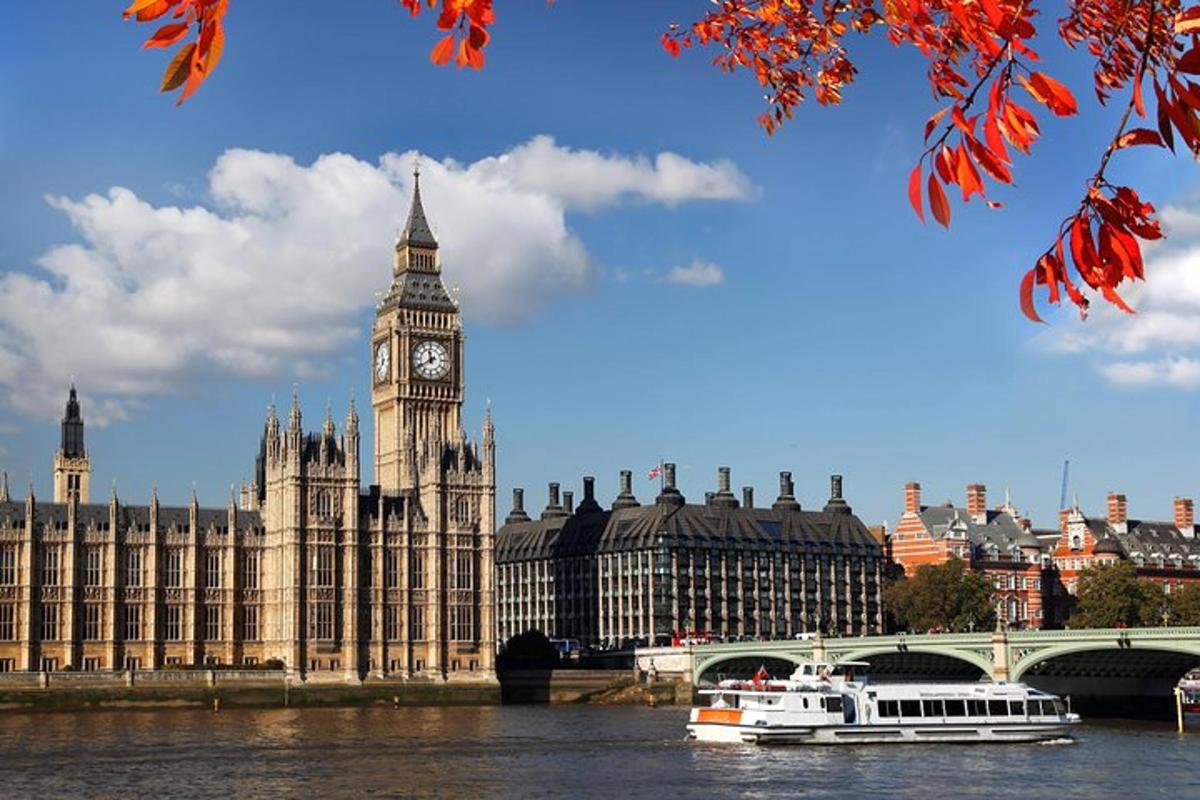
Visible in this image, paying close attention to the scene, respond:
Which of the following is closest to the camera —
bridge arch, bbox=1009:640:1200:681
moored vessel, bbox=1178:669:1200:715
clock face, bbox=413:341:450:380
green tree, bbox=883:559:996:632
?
bridge arch, bbox=1009:640:1200:681

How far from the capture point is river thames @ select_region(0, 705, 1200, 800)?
191ft

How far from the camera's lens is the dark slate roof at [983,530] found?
16400cm

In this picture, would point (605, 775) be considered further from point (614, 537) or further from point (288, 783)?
point (614, 537)

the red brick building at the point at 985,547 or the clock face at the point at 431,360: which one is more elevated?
the clock face at the point at 431,360

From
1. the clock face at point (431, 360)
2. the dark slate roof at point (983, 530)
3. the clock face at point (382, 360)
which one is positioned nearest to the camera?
the clock face at point (431, 360)

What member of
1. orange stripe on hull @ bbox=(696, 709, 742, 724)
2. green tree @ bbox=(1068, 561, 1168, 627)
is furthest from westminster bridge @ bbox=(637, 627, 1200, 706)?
orange stripe on hull @ bbox=(696, 709, 742, 724)

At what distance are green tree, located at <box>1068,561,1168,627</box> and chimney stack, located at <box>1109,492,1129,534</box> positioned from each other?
29.3 meters

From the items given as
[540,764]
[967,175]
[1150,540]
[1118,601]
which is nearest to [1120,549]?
[1150,540]

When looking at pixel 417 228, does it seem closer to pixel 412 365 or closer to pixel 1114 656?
pixel 412 365

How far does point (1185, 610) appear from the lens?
139 metres

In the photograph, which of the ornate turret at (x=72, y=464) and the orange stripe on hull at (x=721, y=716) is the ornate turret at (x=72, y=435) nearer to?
the ornate turret at (x=72, y=464)

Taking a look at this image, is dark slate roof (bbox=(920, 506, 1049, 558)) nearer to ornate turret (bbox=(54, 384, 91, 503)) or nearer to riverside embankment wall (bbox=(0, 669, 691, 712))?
riverside embankment wall (bbox=(0, 669, 691, 712))

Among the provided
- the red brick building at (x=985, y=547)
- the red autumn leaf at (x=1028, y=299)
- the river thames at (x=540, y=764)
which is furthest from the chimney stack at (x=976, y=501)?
the red autumn leaf at (x=1028, y=299)

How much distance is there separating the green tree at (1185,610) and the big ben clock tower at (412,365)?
5663cm
